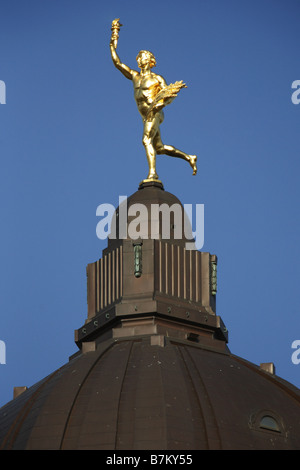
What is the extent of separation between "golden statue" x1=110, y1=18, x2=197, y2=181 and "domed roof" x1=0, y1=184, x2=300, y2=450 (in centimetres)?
249

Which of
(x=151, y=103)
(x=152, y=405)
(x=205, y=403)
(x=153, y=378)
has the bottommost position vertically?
(x=152, y=405)

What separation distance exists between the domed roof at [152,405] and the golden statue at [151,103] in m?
12.8

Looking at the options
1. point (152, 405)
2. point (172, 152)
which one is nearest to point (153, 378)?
point (152, 405)

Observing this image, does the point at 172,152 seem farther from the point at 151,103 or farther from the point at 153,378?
the point at 153,378

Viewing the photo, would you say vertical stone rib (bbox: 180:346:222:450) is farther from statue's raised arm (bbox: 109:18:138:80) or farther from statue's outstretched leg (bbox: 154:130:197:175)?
statue's raised arm (bbox: 109:18:138:80)

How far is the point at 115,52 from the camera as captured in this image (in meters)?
162

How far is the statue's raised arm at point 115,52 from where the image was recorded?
16188 cm

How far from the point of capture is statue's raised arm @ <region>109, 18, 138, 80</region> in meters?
162

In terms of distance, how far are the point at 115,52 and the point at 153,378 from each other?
22.9m

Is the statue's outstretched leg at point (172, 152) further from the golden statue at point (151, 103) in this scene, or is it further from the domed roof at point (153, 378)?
the domed roof at point (153, 378)

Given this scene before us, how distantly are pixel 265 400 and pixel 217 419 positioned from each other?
4.98 metres

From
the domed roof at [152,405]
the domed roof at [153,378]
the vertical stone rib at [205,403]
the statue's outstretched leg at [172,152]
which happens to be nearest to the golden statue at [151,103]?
the statue's outstretched leg at [172,152]

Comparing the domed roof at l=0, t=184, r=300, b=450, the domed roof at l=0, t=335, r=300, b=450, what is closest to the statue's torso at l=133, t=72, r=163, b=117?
the domed roof at l=0, t=184, r=300, b=450
